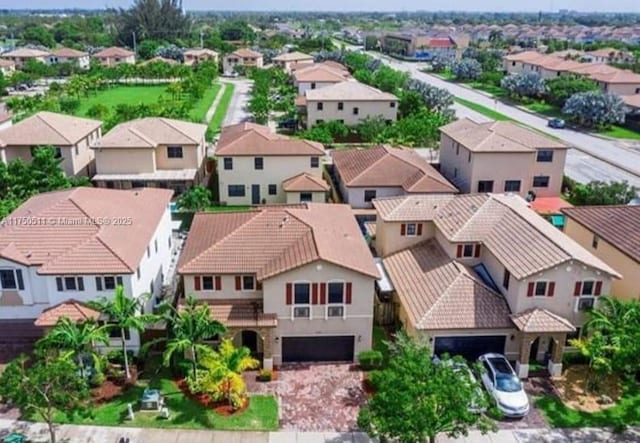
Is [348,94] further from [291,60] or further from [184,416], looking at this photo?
[291,60]

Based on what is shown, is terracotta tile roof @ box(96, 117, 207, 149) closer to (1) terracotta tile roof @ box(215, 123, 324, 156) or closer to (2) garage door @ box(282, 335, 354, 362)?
(1) terracotta tile roof @ box(215, 123, 324, 156)

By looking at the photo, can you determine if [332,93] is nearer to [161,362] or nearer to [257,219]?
[257,219]

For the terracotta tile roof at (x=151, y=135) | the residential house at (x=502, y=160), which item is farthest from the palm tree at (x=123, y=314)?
the residential house at (x=502, y=160)

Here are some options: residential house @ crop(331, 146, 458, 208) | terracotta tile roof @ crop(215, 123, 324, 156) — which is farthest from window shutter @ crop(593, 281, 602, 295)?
terracotta tile roof @ crop(215, 123, 324, 156)

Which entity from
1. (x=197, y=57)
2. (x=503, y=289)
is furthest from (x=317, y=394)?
(x=197, y=57)

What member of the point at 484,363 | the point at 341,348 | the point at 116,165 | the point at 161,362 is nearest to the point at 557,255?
the point at 484,363

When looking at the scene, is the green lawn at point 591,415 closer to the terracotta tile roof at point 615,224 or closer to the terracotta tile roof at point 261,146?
the terracotta tile roof at point 615,224
